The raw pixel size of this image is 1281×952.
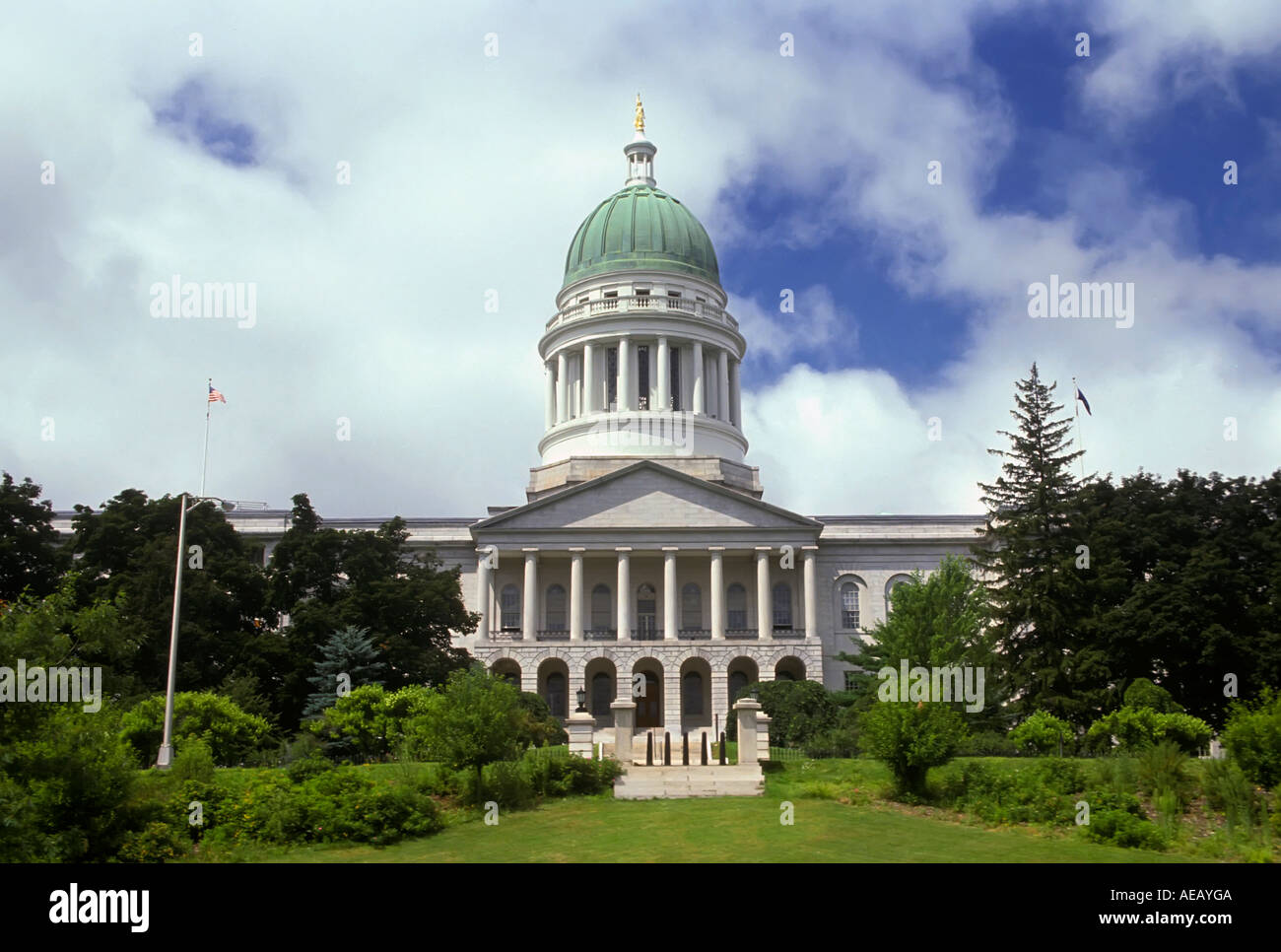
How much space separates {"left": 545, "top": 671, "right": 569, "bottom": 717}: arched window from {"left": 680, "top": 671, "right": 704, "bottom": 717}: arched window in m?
5.90

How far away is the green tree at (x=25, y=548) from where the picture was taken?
152 ft

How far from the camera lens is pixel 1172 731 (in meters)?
28.2

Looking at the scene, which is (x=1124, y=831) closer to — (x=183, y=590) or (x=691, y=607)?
(x=183, y=590)

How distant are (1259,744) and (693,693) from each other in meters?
38.4

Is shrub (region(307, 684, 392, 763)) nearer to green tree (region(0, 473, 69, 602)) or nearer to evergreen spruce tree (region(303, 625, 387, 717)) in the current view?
evergreen spruce tree (region(303, 625, 387, 717))

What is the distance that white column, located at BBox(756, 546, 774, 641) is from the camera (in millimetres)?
58688

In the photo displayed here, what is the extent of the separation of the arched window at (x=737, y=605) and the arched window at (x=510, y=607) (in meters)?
10.6

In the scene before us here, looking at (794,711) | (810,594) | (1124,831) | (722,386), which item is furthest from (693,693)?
(1124,831)

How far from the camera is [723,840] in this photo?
67.4 feet

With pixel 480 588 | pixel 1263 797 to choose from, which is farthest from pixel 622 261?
pixel 1263 797

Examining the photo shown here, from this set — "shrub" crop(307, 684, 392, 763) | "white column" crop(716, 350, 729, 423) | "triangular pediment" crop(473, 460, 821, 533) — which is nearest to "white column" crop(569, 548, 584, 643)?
"triangular pediment" crop(473, 460, 821, 533)

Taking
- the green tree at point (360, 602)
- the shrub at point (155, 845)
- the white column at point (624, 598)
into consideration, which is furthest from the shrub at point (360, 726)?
the white column at point (624, 598)
